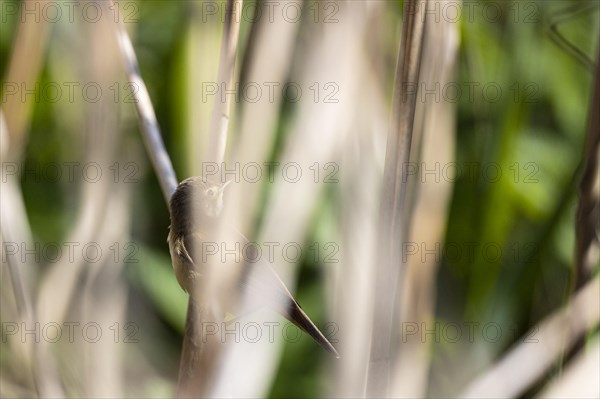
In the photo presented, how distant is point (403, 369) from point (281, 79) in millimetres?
489

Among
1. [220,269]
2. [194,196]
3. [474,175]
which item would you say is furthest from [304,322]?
[474,175]

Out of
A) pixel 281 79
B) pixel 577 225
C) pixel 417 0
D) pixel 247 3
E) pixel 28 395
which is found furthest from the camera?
pixel 247 3

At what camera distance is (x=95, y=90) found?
1294 millimetres

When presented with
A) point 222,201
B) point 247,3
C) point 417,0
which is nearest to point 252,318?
point 222,201

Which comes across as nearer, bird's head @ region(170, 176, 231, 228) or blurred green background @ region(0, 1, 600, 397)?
bird's head @ region(170, 176, 231, 228)

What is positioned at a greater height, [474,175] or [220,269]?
[220,269]

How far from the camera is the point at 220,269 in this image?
3.77 ft

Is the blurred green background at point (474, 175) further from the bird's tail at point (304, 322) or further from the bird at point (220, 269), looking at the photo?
the bird's tail at point (304, 322)

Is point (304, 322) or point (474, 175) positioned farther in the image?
point (474, 175)

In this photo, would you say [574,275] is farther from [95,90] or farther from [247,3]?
[247,3]

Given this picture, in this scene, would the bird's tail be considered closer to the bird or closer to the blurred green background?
the bird

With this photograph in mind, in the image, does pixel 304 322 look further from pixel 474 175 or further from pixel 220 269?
pixel 474 175

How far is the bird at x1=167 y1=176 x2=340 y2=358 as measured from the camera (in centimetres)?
115

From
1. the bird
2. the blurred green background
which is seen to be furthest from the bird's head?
the blurred green background
